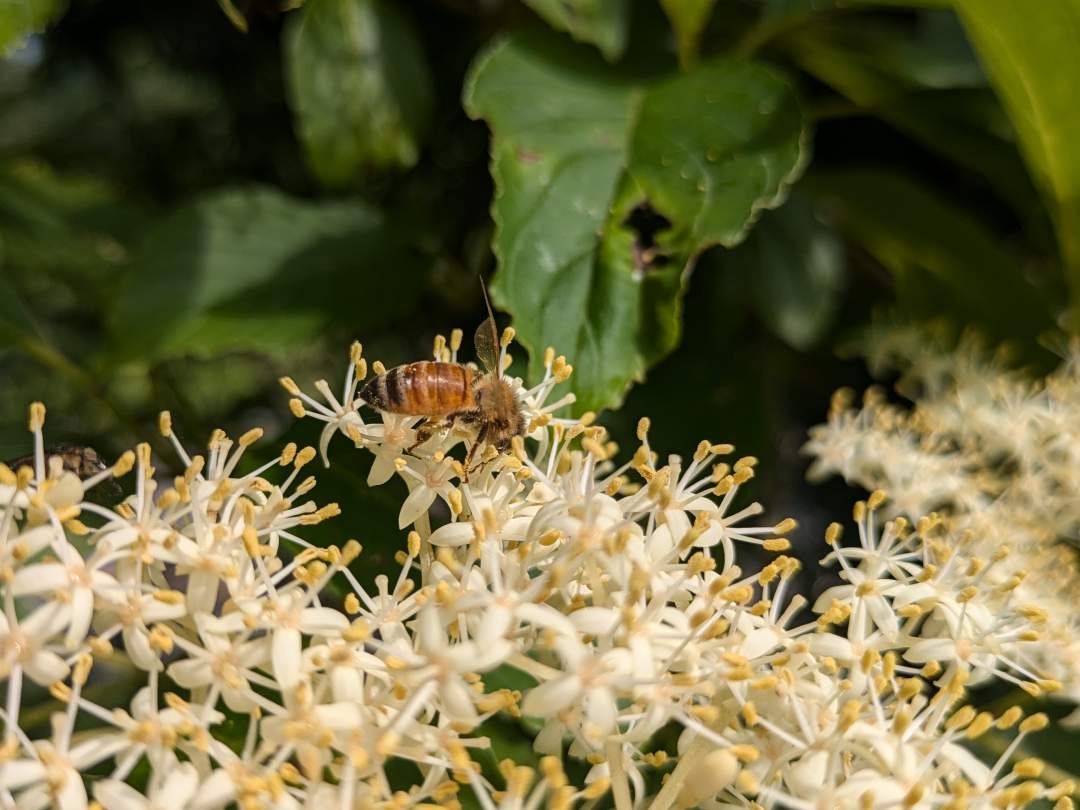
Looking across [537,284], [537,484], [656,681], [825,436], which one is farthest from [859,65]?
[656,681]

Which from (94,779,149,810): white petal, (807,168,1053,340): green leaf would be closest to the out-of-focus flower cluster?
(807,168,1053,340): green leaf

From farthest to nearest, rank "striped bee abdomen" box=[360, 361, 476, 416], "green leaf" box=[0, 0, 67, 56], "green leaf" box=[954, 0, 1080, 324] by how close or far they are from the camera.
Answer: "green leaf" box=[954, 0, 1080, 324] → "green leaf" box=[0, 0, 67, 56] → "striped bee abdomen" box=[360, 361, 476, 416]

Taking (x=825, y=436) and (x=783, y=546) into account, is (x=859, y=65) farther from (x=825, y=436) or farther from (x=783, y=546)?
(x=783, y=546)

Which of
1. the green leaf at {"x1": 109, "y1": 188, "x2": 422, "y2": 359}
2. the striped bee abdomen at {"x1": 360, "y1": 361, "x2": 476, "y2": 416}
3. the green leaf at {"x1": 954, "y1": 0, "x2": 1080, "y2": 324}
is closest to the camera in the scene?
the striped bee abdomen at {"x1": 360, "y1": 361, "x2": 476, "y2": 416}

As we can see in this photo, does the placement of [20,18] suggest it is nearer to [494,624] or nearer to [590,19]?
[590,19]

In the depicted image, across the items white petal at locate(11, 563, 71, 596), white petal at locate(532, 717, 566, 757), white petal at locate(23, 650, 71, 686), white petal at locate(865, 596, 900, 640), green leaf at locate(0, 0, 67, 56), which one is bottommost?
white petal at locate(532, 717, 566, 757)

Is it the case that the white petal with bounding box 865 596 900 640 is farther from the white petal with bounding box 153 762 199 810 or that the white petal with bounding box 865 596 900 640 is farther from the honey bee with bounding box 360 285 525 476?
the white petal with bounding box 153 762 199 810

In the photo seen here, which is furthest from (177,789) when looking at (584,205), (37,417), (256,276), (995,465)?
(995,465)
